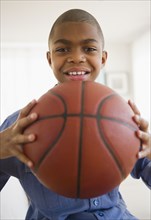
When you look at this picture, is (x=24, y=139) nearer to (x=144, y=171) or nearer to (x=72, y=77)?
(x=72, y=77)

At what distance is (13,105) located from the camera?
3162 mm

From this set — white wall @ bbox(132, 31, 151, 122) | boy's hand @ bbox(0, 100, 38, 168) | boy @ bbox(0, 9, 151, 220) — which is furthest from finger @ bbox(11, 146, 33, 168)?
white wall @ bbox(132, 31, 151, 122)

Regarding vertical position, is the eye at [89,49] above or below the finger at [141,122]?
above

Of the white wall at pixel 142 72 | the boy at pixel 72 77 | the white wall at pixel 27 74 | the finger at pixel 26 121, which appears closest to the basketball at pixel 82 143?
the finger at pixel 26 121

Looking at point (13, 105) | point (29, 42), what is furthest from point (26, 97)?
point (29, 42)

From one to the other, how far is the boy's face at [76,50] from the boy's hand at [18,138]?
0.89 feet

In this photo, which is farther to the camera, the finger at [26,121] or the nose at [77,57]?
the nose at [77,57]

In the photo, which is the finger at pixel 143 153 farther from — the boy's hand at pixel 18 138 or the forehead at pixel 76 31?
the forehead at pixel 76 31

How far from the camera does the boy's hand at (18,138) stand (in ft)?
1.84

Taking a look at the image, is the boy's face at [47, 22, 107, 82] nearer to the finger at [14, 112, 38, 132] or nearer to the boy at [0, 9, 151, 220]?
the boy at [0, 9, 151, 220]

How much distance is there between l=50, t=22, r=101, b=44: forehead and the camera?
0.79 m

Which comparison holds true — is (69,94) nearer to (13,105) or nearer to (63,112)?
(63,112)

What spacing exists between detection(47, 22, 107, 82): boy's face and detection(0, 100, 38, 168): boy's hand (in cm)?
27

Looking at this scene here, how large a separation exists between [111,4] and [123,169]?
215cm
